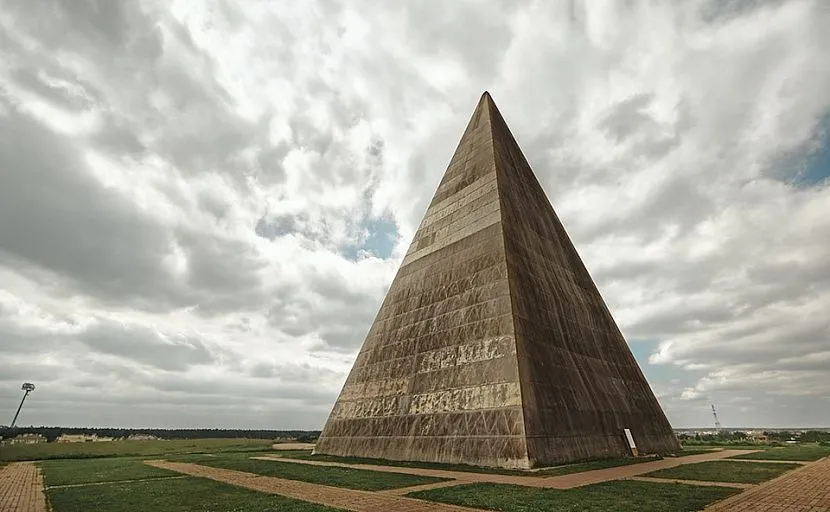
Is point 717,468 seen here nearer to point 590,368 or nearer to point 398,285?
point 590,368

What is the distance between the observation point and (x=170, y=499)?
40.2 ft

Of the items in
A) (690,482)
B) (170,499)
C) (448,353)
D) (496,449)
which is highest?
(448,353)

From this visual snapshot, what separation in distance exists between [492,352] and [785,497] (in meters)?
11.5

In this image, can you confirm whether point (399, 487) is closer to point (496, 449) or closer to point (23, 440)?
point (496, 449)

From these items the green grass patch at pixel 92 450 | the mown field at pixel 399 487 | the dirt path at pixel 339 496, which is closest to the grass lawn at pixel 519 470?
the mown field at pixel 399 487

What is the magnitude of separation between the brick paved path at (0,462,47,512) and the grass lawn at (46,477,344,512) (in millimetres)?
345

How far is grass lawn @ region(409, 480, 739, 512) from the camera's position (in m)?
9.84

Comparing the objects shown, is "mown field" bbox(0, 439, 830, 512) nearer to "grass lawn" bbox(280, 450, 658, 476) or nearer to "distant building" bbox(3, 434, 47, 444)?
"grass lawn" bbox(280, 450, 658, 476)

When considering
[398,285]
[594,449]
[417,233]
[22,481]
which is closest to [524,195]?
[417,233]

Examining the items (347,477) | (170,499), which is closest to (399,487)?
(347,477)

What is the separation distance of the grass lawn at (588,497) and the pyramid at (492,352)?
4.87 m

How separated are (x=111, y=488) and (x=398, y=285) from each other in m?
20.7

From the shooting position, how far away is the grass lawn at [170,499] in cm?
1067

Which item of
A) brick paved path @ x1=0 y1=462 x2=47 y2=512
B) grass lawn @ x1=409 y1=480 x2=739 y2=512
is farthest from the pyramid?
brick paved path @ x1=0 y1=462 x2=47 y2=512
